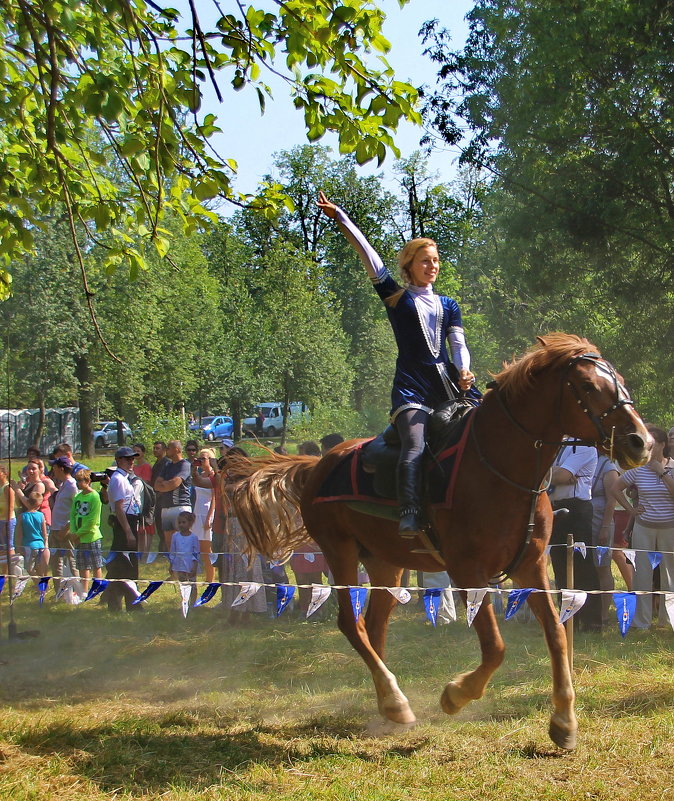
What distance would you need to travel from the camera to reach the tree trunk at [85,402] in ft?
109

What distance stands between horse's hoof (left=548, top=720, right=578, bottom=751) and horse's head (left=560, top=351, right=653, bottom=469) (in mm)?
1658

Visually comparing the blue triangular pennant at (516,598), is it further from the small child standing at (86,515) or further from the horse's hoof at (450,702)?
the small child standing at (86,515)

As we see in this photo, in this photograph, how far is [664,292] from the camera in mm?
15812

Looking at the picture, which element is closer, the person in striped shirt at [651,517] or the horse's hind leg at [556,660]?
the horse's hind leg at [556,660]

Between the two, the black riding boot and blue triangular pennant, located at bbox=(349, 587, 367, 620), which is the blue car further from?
the black riding boot

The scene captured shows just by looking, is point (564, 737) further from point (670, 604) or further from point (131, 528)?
point (131, 528)

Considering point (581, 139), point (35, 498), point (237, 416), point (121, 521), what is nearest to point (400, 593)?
point (121, 521)

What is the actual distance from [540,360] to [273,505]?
8.85 ft

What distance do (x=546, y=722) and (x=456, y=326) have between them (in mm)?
2730

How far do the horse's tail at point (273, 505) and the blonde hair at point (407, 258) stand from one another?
182 cm

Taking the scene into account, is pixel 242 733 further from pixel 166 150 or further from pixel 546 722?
pixel 166 150

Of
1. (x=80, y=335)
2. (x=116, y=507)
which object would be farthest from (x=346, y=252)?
(x=116, y=507)

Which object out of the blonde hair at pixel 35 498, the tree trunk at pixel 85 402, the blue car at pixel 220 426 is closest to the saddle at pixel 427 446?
the blonde hair at pixel 35 498

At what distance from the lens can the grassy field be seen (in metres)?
4.58
